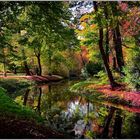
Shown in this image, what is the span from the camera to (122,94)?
19.1 metres

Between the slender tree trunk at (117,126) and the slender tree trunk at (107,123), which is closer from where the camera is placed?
the slender tree trunk at (117,126)

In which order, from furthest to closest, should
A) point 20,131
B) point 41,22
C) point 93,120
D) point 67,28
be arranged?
point 93,120
point 67,28
point 41,22
point 20,131

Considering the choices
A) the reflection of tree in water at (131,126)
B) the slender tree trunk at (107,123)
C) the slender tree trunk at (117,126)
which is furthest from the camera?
the slender tree trunk at (107,123)

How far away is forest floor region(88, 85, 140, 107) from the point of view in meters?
17.3

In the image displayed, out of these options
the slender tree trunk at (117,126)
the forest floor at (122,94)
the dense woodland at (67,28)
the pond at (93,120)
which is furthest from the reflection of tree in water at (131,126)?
the dense woodland at (67,28)

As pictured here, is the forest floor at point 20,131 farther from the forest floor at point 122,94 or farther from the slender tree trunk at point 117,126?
the forest floor at point 122,94

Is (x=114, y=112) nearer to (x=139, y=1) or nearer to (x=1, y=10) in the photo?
(x=139, y=1)

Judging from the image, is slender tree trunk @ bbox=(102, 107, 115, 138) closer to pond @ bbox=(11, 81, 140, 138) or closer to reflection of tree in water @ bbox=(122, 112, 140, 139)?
pond @ bbox=(11, 81, 140, 138)

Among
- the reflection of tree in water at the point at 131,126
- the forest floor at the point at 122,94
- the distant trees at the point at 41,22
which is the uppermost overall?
the distant trees at the point at 41,22

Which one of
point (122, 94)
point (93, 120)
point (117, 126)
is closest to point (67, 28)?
point (117, 126)

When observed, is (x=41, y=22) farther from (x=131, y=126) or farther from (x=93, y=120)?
(x=93, y=120)

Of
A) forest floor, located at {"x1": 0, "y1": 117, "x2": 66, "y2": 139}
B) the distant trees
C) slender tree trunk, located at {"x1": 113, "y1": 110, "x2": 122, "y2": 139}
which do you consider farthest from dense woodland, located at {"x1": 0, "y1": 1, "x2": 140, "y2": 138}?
forest floor, located at {"x1": 0, "y1": 117, "x2": 66, "y2": 139}

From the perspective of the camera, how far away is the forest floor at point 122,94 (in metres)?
17.3

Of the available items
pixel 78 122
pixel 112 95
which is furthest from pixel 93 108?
pixel 78 122
